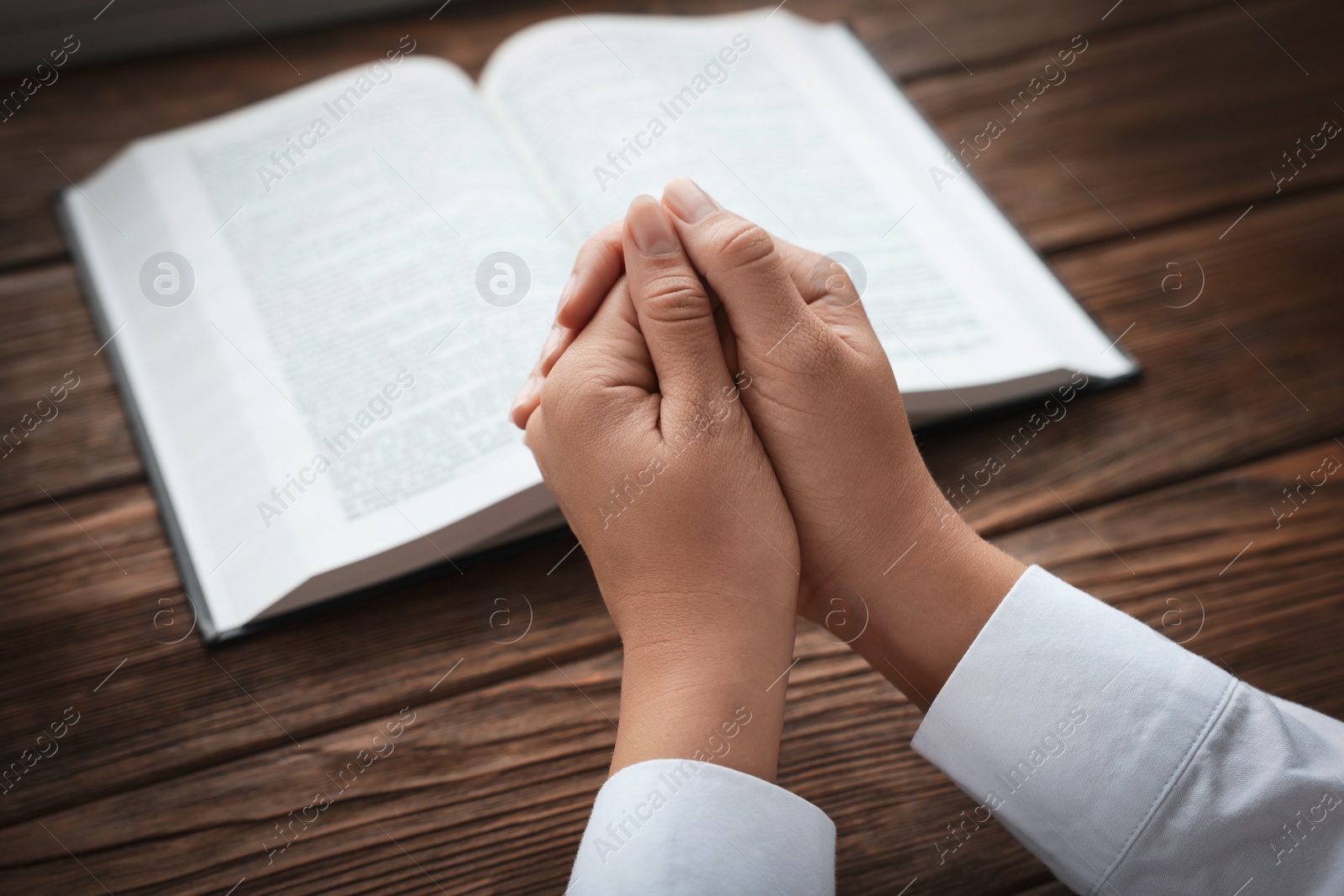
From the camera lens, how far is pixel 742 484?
1.86ft

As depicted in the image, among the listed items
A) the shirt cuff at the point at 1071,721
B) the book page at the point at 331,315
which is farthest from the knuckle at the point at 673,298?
the shirt cuff at the point at 1071,721

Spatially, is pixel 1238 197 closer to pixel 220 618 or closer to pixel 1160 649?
pixel 1160 649

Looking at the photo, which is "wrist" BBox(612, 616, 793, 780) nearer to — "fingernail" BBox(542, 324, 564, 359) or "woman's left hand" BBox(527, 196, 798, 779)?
"woman's left hand" BBox(527, 196, 798, 779)

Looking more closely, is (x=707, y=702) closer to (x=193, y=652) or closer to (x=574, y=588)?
(x=574, y=588)

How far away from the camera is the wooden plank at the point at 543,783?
0.57 m

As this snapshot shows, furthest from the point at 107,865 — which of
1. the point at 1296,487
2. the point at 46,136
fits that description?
the point at 1296,487

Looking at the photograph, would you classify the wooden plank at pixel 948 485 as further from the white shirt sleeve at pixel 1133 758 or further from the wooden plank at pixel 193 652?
the white shirt sleeve at pixel 1133 758

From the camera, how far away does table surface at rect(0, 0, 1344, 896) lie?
58cm

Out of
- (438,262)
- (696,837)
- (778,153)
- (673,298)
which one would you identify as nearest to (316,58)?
(438,262)

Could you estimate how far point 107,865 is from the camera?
0.57 meters

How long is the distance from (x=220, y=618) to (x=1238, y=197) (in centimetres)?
93

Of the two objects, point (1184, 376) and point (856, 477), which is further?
point (1184, 376)

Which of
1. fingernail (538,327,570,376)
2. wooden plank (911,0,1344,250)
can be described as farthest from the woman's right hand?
wooden plank (911,0,1344,250)

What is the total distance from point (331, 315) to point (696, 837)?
1.63 ft
